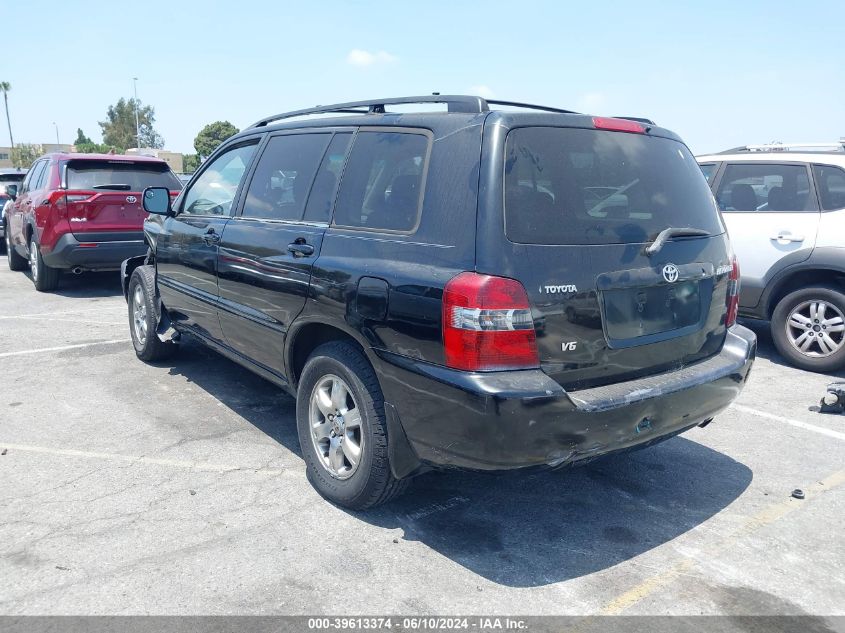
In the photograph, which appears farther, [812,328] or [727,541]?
[812,328]

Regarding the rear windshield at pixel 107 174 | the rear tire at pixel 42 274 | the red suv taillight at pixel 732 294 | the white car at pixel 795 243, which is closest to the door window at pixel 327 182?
the red suv taillight at pixel 732 294

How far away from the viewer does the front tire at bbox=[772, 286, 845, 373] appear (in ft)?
19.8

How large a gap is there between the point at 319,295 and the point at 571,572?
5.54 feet

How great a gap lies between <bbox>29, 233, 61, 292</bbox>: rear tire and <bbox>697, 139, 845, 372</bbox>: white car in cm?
837

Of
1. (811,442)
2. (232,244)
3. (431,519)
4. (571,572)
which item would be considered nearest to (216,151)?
(232,244)

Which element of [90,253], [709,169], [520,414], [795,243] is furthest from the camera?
[90,253]

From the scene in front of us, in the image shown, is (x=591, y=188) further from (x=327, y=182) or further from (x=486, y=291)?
(x=327, y=182)

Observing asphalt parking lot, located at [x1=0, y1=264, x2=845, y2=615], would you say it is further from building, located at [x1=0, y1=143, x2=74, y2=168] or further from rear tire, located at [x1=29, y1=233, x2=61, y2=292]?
building, located at [x1=0, y1=143, x2=74, y2=168]

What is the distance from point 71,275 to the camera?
11.5m

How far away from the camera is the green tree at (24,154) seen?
76562 millimetres

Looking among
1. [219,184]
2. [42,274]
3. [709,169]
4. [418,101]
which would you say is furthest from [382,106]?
[42,274]

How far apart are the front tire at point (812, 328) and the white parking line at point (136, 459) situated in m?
4.64

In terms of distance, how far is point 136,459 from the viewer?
4152 mm

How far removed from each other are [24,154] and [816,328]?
95.2m
